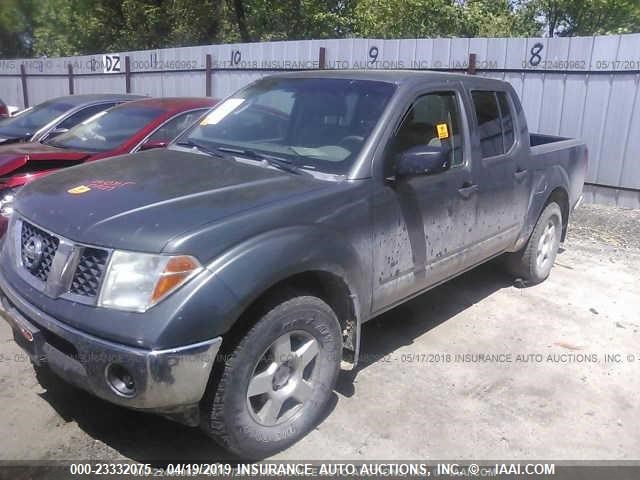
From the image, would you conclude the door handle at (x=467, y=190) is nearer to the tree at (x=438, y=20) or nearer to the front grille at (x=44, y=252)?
the front grille at (x=44, y=252)

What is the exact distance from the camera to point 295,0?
2414cm

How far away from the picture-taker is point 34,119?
7.85m

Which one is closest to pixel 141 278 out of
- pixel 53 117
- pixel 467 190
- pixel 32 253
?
pixel 32 253

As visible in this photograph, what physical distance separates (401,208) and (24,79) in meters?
20.8

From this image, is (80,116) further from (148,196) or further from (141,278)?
(141,278)

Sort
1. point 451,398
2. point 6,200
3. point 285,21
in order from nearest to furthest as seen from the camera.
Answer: point 451,398, point 6,200, point 285,21

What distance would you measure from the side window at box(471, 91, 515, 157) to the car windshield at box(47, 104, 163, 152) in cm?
331

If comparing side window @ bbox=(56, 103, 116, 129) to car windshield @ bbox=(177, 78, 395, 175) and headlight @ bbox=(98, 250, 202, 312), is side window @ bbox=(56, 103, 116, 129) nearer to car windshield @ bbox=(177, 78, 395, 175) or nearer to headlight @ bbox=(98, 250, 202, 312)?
car windshield @ bbox=(177, 78, 395, 175)

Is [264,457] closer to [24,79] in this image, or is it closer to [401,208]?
[401,208]

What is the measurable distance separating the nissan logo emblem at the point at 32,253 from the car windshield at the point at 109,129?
286 centimetres

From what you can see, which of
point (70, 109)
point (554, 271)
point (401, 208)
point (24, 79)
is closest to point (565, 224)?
point (554, 271)

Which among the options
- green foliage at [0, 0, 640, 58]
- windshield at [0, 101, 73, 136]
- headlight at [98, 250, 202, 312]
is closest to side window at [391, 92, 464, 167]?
headlight at [98, 250, 202, 312]

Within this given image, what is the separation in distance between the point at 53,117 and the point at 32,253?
18.3ft

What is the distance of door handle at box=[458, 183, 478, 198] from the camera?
3.95 m
